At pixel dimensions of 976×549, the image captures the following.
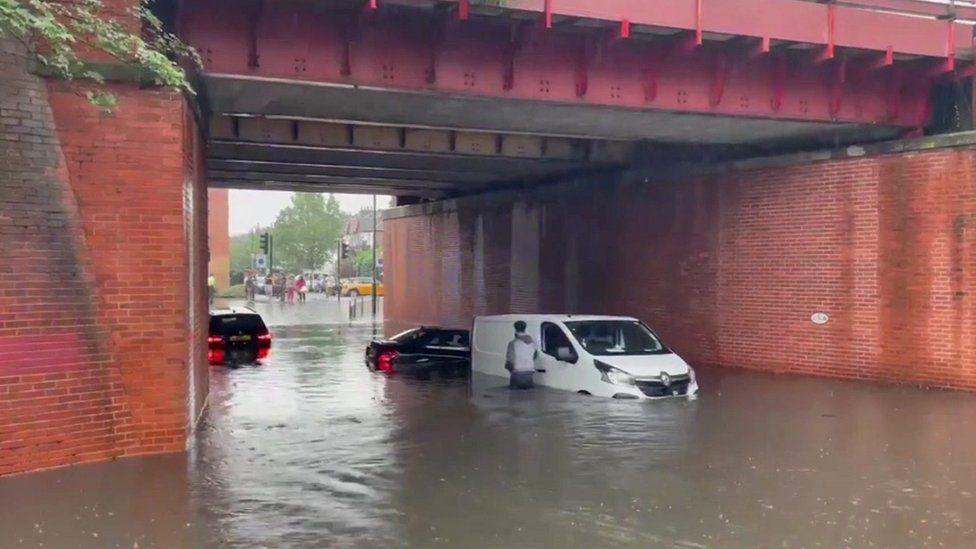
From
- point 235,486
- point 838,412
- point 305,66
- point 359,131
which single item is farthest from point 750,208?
point 235,486

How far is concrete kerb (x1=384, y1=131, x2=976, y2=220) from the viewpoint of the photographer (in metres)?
15.1

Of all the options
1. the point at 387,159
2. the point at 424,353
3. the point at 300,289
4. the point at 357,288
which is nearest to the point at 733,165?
the point at 424,353

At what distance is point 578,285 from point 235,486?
16.0m

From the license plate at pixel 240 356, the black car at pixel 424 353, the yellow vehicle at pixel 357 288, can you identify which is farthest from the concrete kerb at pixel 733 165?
the yellow vehicle at pixel 357 288

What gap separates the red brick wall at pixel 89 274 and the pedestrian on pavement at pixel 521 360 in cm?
617

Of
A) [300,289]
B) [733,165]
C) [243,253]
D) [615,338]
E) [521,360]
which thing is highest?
[243,253]

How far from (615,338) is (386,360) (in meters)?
5.45

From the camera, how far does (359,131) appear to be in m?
19.0

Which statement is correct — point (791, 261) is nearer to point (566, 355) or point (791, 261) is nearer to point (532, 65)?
point (566, 355)

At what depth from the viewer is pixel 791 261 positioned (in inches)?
680

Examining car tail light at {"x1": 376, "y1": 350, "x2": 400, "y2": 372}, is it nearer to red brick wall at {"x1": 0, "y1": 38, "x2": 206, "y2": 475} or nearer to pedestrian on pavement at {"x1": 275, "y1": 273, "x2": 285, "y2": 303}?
red brick wall at {"x1": 0, "y1": 38, "x2": 206, "y2": 475}

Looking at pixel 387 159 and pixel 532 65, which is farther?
pixel 387 159

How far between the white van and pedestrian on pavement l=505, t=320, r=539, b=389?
11.5 inches

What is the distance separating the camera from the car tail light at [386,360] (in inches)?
732
